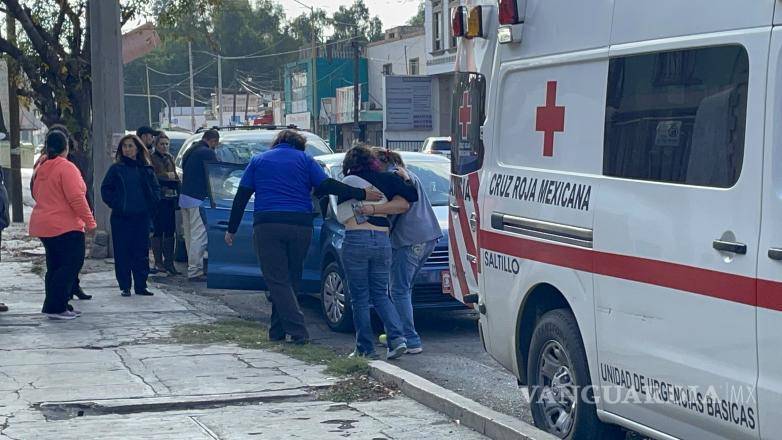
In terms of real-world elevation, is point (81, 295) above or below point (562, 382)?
below

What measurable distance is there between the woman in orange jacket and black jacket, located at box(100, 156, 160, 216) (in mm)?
1137

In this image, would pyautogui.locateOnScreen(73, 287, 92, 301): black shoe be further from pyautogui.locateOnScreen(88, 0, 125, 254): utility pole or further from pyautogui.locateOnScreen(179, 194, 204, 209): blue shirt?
pyautogui.locateOnScreen(88, 0, 125, 254): utility pole

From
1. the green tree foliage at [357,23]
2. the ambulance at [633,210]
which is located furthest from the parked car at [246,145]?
the green tree foliage at [357,23]

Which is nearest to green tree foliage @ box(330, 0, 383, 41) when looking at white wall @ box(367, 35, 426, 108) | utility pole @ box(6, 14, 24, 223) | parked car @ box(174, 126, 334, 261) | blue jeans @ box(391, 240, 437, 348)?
white wall @ box(367, 35, 426, 108)

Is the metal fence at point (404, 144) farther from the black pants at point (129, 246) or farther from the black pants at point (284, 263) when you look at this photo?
the black pants at point (284, 263)

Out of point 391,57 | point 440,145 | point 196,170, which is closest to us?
point 196,170

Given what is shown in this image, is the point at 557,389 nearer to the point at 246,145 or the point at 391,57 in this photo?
the point at 246,145

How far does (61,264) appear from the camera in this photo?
10.6 meters

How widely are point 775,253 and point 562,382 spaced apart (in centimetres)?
198

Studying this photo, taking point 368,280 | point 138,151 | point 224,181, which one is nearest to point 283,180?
point 368,280

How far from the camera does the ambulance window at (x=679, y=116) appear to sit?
4.71 metres

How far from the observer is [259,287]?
1112cm

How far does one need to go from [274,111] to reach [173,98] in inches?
1236

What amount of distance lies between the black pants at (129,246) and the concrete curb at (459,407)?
4723mm
